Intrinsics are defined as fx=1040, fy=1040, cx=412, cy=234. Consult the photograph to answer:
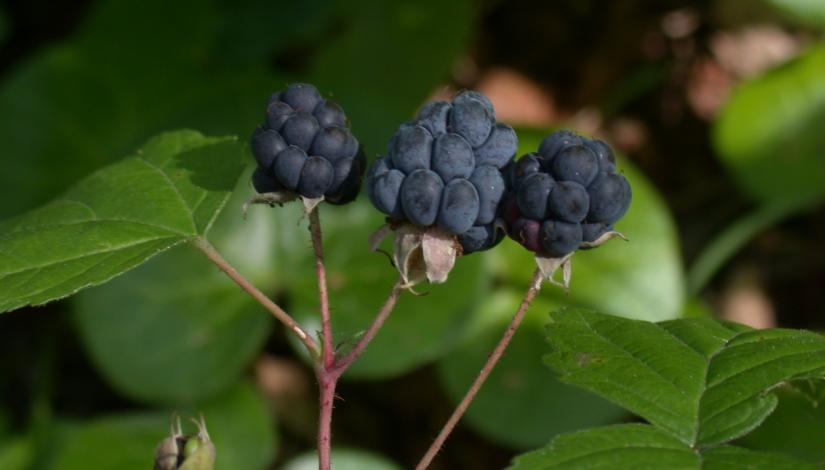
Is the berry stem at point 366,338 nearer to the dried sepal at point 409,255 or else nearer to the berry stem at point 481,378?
the dried sepal at point 409,255

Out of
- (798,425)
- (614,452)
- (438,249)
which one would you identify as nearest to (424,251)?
(438,249)

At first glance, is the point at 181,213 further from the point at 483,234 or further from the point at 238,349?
the point at 238,349

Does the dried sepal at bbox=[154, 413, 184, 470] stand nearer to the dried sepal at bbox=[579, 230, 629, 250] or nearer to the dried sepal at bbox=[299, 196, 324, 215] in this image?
the dried sepal at bbox=[299, 196, 324, 215]

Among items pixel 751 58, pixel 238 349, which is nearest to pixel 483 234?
pixel 238 349

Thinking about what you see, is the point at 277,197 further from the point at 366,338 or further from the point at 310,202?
the point at 366,338

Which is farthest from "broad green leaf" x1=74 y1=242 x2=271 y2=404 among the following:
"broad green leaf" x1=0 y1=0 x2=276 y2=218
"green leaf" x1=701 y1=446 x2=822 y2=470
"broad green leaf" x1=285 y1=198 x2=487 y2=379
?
"green leaf" x1=701 y1=446 x2=822 y2=470

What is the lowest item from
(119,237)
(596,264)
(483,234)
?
(596,264)
